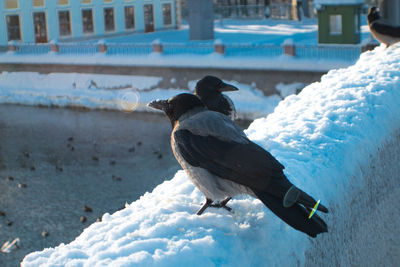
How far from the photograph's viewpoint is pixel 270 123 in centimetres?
485

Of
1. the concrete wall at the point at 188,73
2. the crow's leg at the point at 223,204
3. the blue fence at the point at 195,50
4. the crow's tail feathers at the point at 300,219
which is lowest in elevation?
the concrete wall at the point at 188,73

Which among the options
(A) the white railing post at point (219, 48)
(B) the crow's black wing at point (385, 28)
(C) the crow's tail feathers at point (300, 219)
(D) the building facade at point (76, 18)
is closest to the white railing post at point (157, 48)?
(A) the white railing post at point (219, 48)

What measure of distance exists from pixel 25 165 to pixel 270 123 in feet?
40.4

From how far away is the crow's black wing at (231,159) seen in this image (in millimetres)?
2998

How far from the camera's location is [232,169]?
313 cm

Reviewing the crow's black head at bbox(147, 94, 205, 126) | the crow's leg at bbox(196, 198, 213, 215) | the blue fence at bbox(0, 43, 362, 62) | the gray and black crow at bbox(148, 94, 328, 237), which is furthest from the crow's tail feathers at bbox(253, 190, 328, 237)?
the blue fence at bbox(0, 43, 362, 62)

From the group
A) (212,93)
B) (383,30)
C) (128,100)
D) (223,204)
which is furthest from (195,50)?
(223,204)

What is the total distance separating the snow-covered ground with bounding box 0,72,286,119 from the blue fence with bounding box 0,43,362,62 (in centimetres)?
107

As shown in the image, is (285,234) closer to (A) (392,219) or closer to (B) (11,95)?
(A) (392,219)

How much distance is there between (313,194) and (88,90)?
74.4 ft

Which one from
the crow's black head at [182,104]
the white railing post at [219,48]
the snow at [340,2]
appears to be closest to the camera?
the crow's black head at [182,104]

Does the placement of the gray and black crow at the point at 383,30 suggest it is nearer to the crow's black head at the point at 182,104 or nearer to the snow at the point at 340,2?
the crow's black head at the point at 182,104

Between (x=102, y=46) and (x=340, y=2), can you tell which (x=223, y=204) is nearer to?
(x=340, y=2)

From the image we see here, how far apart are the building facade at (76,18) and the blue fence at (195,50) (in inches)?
121
